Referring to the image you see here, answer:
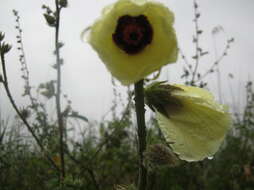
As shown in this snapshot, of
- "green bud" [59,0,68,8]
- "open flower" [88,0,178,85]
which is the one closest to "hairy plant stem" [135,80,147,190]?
"open flower" [88,0,178,85]

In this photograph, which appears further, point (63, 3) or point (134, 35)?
point (63, 3)

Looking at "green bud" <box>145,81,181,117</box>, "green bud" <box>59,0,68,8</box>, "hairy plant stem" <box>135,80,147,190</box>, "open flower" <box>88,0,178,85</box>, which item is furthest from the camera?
"green bud" <box>59,0,68,8</box>

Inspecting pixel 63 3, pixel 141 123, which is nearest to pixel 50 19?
pixel 63 3

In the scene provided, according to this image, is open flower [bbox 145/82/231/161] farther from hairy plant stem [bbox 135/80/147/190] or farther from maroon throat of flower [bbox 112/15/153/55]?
maroon throat of flower [bbox 112/15/153/55]

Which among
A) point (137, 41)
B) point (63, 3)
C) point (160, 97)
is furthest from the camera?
point (63, 3)

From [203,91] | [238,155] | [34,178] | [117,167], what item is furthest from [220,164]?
A: [203,91]

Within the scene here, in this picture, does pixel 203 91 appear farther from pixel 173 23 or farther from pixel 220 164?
pixel 220 164

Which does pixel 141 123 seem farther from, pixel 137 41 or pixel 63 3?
pixel 63 3
